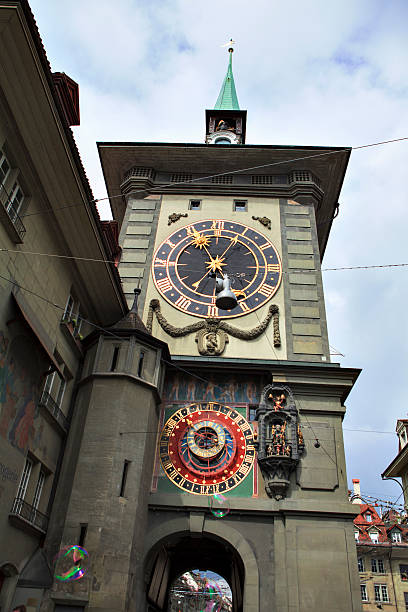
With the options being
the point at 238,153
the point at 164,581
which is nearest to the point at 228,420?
the point at 164,581

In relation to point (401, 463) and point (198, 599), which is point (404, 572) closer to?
point (401, 463)

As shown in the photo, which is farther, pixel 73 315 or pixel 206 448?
pixel 206 448

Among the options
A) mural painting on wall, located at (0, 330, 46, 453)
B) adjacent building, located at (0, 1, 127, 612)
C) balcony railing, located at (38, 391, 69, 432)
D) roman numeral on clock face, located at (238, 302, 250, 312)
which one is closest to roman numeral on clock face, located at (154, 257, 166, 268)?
roman numeral on clock face, located at (238, 302, 250, 312)

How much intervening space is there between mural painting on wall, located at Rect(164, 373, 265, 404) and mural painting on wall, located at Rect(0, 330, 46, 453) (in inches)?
201

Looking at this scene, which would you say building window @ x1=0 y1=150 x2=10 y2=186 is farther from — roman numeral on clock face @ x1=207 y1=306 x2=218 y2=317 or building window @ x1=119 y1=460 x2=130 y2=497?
roman numeral on clock face @ x1=207 y1=306 x2=218 y2=317

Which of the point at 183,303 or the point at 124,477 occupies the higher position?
the point at 183,303

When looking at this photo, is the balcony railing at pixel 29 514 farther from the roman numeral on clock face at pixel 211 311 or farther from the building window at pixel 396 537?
the building window at pixel 396 537

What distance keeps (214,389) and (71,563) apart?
6500 millimetres

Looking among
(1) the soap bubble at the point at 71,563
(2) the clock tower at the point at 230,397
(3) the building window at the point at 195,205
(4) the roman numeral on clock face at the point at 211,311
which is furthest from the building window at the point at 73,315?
(3) the building window at the point at 195,205

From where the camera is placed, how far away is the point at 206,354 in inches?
699

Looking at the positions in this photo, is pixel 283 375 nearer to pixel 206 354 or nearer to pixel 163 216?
pixel 206 354

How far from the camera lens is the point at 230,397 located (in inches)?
661

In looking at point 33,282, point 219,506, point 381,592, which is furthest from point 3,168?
point 381,592

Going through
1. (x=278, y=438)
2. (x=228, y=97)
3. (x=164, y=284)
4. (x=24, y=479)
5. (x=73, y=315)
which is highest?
(x=228, y=97)
